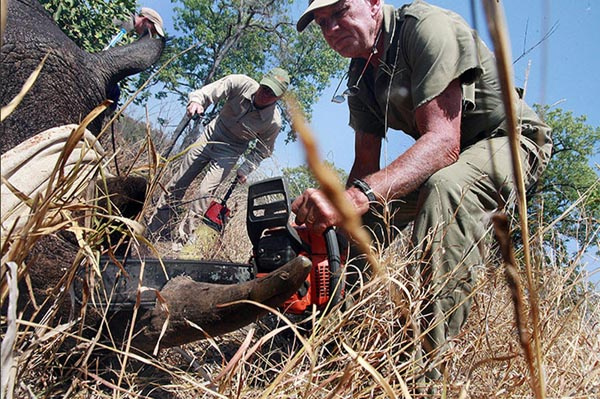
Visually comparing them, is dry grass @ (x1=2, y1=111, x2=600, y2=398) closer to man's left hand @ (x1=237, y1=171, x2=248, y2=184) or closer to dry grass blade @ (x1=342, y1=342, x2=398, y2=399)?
dry grass blade @ (x1=342, y1=342, x2=398, y2=399)

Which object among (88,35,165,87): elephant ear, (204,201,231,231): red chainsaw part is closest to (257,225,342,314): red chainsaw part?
(88,35,165,87): elephant ear

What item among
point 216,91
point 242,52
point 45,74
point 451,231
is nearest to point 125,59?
point 45,74

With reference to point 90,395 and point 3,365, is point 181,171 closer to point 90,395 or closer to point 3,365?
point 90,395

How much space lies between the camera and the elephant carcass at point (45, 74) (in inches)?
69.2

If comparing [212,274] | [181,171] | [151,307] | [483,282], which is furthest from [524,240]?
[181,171]

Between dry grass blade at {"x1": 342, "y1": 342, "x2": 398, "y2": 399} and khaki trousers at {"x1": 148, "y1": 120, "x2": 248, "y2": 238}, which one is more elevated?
dry grass blade at {"x1": 342, "y1": 342, "x2": 398, "y2": 399}

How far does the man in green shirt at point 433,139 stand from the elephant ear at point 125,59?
0.83m

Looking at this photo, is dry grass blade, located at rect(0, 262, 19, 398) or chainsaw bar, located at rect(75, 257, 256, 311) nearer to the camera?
dry grass blade, located at rect(0, 262, 19, 398)

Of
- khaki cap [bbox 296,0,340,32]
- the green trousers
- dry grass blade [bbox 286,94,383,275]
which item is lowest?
the green trousers

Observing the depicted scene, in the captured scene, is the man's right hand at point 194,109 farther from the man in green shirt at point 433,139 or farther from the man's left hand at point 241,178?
the man in green shirt at point 433,139

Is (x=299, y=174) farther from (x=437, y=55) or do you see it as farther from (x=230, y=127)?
(x=230, y=127)

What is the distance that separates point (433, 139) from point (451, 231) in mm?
389

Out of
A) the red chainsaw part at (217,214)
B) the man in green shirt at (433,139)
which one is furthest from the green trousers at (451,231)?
the red chainsaw part at (217,214)

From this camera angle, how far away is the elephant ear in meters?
2.27
